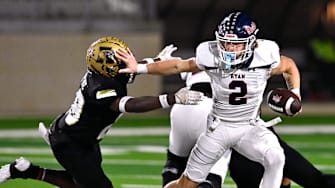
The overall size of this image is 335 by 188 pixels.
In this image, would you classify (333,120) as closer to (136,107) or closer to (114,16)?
(114,16)

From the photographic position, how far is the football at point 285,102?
591 centimetres

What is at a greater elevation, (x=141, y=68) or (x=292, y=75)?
(x=141, y=68)

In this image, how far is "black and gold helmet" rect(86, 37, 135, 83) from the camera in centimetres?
611

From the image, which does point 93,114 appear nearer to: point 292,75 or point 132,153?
point 292,75

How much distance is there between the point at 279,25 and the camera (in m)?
17.4

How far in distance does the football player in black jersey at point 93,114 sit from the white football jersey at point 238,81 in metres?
0.37

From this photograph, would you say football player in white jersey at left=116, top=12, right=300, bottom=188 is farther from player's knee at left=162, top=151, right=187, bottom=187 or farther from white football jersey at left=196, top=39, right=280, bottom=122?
player's knee at left=162, top=151, right=187, bottom=187

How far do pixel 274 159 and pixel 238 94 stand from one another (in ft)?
1.39

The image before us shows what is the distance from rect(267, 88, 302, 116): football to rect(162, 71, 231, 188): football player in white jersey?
1.50 feet

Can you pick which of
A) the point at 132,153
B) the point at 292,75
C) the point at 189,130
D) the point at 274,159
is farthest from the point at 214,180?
the point at 132,153

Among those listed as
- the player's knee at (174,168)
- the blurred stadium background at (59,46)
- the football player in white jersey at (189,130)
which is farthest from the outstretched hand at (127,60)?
the blurred stadium background at (59,46)

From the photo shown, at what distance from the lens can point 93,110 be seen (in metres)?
6.14

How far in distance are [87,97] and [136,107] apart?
40 centimetres

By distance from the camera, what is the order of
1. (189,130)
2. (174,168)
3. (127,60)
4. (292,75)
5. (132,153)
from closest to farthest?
(127,60) → (292,75) → (189,130) → (174,168) → (132,153)
